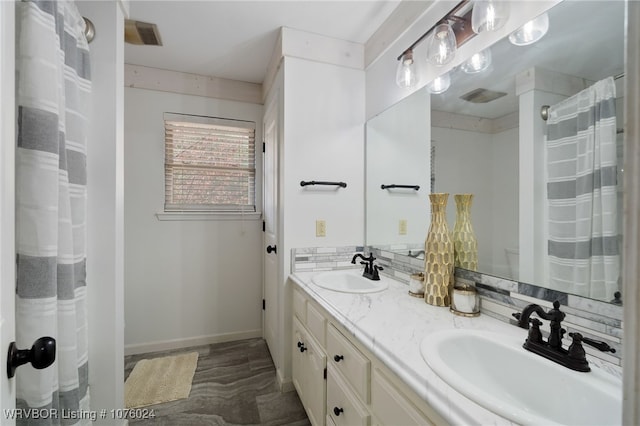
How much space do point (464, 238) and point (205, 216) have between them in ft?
7.30

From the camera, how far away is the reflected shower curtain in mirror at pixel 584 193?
793 mm

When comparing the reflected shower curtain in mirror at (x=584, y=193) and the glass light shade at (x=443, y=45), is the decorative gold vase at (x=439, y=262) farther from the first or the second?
the glass light shade at (x=443, y=45)

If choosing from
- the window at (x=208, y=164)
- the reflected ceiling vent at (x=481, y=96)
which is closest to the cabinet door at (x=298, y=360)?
the window at (x=208, y=164)

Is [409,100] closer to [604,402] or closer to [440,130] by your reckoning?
[440,130]

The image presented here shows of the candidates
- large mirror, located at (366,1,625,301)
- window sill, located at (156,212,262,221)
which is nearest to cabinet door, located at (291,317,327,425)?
large mirror, located at (366,1,625,301)

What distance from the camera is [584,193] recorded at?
862mm

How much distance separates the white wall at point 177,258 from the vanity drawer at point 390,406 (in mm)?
2054

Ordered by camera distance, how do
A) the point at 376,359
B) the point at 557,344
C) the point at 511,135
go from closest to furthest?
the point at 557,344 < the point at 376,359 < the point at 511,135

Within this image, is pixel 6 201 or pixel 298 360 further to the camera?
pixel 298 360

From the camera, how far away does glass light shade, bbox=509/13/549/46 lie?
983mm

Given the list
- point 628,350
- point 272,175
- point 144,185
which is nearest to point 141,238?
point 144,185

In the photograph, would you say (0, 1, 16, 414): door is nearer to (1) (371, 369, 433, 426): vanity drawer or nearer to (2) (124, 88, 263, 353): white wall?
(1) (371, 369, 433, 426): vanity drawer

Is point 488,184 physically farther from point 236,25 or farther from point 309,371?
point 236,25

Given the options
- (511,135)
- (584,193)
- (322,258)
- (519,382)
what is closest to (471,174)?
(511,135)
